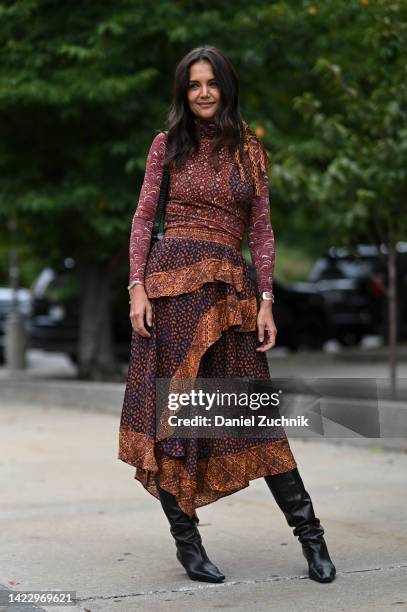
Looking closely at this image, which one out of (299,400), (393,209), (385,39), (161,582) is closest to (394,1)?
(385,39)

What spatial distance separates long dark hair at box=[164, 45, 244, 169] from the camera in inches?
193

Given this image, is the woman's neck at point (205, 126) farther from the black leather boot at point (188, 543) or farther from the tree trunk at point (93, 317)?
the tree trunk at point (93, 317)

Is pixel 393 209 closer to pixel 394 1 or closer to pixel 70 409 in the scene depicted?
pixel 394 1

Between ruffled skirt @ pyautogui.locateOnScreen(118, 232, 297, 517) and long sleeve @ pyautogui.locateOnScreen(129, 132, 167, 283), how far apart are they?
5 centimetres

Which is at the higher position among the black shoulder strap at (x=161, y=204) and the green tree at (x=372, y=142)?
the green tree at (x=372, y=142)

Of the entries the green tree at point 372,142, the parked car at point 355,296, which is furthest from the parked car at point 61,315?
the green tree at point 372,142

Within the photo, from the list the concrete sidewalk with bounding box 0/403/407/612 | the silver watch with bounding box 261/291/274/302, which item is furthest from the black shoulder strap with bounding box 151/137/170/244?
the concrete sidewalk with bounding box 0/403/407/612

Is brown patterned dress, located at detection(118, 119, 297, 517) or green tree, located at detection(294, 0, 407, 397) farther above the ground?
green tree, located at detection(294, 0, 407, 397)

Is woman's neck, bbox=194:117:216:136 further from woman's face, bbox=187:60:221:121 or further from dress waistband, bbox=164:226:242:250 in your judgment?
dress waistband, bbox=164:226:242:250

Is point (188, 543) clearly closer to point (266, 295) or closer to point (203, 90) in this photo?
point (266, 295)

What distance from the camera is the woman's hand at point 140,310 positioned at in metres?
4.82

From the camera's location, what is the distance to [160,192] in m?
4.95

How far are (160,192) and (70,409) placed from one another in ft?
24.9

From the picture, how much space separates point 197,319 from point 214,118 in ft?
2.56
